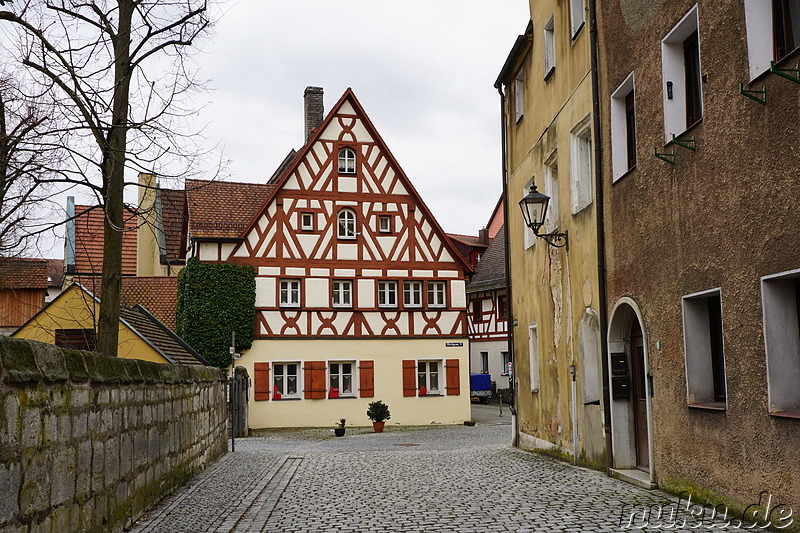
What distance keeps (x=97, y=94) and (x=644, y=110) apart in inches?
269

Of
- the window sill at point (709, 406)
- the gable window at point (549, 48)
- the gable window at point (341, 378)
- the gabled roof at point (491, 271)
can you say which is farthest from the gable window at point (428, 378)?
the window sill at point (709, 406)

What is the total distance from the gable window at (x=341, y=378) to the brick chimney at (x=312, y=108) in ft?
35.1

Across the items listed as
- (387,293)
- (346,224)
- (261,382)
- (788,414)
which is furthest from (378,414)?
(788,414)

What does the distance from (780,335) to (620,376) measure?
4.67 metres

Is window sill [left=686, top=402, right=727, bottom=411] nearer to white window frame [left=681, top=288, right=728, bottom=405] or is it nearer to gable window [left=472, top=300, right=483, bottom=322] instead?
white window frame [left=681, top=288, right=728, bottom=405]

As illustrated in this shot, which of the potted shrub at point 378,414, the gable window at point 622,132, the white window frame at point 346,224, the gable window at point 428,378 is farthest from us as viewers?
the gable window at point 428,378

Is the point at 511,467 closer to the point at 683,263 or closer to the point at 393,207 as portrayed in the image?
the point at 683,263

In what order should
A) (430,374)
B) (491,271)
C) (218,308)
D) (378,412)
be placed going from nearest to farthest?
(378,412)
(218,308)
(430,374)
(491,271)

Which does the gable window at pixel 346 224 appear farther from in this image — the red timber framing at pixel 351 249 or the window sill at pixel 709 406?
the window sill at pixel 709 406

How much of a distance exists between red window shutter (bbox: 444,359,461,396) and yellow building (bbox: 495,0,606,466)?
12713 mm

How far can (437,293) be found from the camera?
108 ft

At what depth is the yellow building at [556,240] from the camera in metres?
13.5

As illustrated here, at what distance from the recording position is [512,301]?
19.9m

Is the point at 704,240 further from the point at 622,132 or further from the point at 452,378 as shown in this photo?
the point at 452,378
